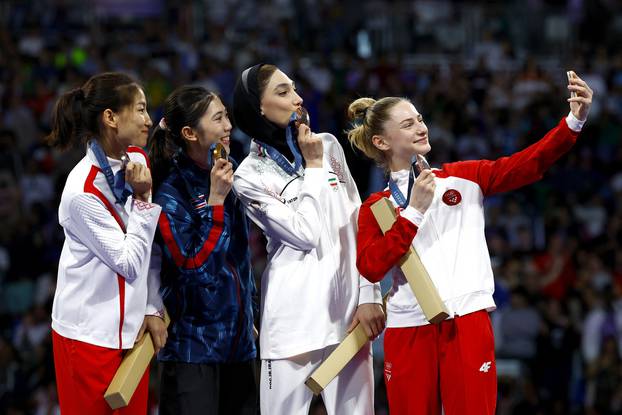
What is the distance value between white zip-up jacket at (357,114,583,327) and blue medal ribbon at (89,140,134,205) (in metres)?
0.97

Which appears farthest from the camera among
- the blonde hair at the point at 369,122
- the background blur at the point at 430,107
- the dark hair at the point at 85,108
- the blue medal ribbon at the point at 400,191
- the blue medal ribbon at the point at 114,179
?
the background blur at the point at 430,107

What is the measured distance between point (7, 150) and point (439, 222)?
8030 millimetres

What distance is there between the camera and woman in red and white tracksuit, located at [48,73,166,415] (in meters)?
4.01

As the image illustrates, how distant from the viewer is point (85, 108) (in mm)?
4234

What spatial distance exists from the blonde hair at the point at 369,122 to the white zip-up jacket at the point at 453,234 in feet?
0.89

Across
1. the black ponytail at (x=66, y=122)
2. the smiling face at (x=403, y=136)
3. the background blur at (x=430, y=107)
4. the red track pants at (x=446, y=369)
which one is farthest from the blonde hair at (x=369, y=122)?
the background blur at (x=430, y=107)

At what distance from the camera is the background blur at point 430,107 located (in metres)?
9.12

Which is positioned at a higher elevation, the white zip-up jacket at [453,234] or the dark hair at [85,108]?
the dark hair at [85,108]

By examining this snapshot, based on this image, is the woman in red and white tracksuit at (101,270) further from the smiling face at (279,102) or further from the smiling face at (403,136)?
the smiling face at (403,136)

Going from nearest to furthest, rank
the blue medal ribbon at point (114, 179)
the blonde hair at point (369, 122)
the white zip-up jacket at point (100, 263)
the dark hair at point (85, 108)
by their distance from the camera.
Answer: the white zip-up jacket at point (100, 263) → the blue medal ribbon at point (114, 179) → the dark hair at point (85, 108) → the blonde hair at point (369, 122)

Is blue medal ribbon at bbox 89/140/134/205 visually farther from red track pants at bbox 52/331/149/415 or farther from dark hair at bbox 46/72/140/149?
red track pants at bbox 52/331/149/415

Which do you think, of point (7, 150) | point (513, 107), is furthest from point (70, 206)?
point (513, 107)

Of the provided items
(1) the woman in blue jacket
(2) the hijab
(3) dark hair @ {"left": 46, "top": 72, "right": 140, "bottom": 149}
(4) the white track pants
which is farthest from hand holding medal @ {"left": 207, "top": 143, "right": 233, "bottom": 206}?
(4) the white track pants

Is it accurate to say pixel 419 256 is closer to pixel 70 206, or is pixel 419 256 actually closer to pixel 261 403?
pixel 261 403
